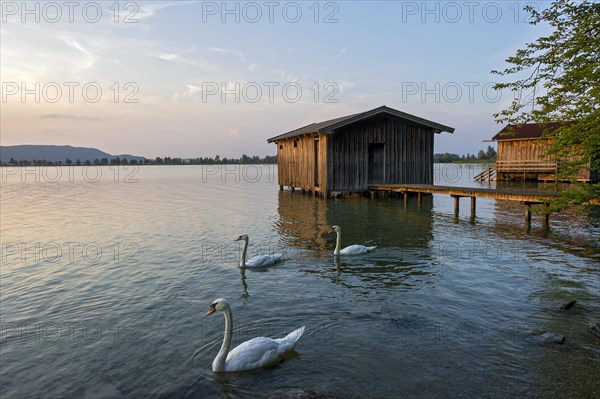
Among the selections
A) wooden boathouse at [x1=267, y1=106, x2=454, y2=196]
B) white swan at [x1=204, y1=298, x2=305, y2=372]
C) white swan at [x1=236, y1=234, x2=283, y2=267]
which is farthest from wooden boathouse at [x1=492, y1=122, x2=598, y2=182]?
white swan at [x1=204, y1=298, x2=305, y2=372]

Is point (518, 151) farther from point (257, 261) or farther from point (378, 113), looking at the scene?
point (257, 261)

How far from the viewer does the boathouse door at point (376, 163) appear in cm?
3405

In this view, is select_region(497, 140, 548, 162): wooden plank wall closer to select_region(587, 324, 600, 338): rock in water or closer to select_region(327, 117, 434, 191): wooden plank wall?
select_region(327, 117, 434, 191): wooden plank wall

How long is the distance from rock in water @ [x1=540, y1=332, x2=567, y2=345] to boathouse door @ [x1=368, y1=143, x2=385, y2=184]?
26159 millimetres

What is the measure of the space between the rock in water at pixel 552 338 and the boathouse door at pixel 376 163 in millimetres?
26159

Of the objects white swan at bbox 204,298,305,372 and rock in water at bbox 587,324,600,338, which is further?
rock in water at bbox 587,324,600,338

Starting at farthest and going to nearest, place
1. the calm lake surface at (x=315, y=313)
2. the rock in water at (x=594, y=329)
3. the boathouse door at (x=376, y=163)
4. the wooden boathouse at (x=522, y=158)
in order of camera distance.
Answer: the wooden boathouse at (x=522, y=158) → the boathouse door at (x=376, y=163) → the rock in water at (x=594, y=329) → the calm lake surface at (x=315, y=313)

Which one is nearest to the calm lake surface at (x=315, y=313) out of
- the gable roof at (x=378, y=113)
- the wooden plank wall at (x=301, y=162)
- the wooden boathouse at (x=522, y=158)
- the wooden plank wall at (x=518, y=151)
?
the gable roof at (x=378, y=113)

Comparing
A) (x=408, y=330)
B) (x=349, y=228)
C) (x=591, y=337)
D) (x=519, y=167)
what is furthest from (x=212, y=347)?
(x=519, y=167)

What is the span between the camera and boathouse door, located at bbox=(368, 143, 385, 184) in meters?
34.1

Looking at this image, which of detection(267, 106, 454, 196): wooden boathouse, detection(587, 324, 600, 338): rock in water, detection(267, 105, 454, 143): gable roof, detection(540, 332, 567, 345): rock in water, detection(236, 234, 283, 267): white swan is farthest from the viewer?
detection(267, 106, 454, 196): wooden boathouse

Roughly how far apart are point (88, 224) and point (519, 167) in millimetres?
45390

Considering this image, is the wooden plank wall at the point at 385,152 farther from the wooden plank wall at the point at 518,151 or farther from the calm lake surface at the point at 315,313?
the wooden plank wall at the point at 518,151

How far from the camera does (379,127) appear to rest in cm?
3108
